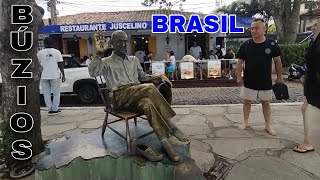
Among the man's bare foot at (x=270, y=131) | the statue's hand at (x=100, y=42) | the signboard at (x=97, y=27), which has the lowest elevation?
the man's bare foot at (x=270, y=131)

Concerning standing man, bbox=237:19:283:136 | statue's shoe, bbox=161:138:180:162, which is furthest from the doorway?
statue's shoe, bbox=161:138:180:162

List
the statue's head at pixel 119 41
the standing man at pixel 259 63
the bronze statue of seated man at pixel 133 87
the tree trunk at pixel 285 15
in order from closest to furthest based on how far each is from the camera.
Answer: the bronze statue of seated man at pixel 133 87 < the statue's head at pixel 119 41 < the standing man at pixel 259 63 < the tree trunk at pixel 285 15

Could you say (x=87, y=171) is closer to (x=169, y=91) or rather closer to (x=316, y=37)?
(x=169, y=91)

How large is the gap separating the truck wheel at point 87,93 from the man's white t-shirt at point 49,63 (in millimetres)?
2403

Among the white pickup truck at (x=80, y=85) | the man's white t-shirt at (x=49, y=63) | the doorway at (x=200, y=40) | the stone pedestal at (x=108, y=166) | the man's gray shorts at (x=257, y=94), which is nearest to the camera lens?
the stone pedestal at (x=108, y=166)

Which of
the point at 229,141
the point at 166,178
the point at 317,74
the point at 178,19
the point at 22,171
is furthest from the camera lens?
the point at 178,19

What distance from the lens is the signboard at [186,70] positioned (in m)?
11.1

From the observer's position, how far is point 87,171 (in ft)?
9.14

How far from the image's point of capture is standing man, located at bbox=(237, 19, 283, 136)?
13.7 ft

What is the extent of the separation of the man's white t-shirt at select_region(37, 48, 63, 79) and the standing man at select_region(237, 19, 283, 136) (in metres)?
3.71

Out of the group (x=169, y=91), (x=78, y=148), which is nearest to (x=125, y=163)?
(x=78, y=148)

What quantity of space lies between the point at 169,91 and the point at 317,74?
1743 mm

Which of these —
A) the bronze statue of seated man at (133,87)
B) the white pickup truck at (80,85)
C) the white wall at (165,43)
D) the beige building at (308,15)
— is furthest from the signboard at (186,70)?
the bronze statue of seated man at (133,87)

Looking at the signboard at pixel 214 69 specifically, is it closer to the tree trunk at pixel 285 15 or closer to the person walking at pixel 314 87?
the tree trunk at pixel 285 15
